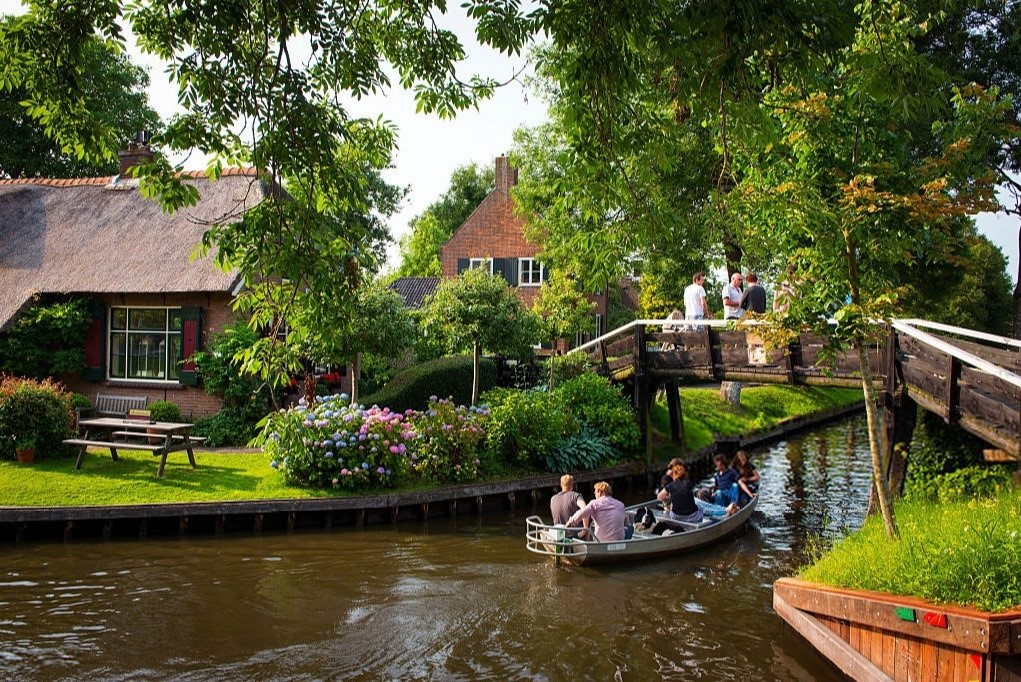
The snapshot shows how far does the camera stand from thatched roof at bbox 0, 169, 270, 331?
2109cm

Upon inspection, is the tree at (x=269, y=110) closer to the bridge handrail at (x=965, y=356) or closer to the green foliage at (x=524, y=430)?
the bridge handrail at (x=965, y=356)

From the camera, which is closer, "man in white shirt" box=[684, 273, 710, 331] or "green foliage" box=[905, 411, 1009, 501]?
"green foliage" box=[905, 411, 1009, 501]

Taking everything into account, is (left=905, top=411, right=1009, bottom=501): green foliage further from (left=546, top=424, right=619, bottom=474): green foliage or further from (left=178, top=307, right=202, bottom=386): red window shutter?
(left=178, top=307, right=202, bottom=386): red window shutter

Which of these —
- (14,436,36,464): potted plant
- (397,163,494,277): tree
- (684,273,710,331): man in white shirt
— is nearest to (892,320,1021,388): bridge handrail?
(684,273,710,331): man in white shirt

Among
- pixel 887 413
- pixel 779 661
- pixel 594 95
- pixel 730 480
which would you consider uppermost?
pixel 594 95

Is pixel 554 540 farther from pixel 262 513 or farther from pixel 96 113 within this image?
pixel 96 113

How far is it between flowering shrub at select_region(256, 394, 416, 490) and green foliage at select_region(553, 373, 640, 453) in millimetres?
4885

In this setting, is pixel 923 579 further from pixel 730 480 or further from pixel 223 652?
pixel 730 480

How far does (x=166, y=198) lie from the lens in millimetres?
6250

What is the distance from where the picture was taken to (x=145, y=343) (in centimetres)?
2166

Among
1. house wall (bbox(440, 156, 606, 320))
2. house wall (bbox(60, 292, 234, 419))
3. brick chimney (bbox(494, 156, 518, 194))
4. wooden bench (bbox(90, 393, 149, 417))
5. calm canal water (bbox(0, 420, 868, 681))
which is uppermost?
brick chimney (bbox(494, 156, 518, 194))

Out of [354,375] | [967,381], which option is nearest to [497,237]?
[354,375]

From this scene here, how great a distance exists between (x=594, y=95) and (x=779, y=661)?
6464 millimetres

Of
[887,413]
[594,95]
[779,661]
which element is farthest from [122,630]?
[887,413]
